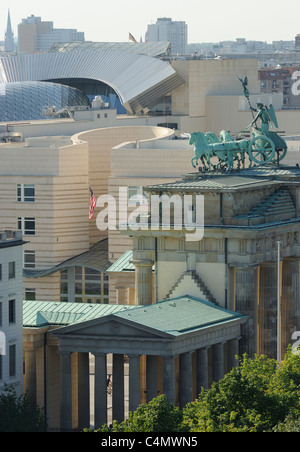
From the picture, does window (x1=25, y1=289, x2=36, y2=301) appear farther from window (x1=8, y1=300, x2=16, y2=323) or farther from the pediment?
window (x1=8, y1=300, x2=16, y2=323)

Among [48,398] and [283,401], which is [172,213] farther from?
[283,401]

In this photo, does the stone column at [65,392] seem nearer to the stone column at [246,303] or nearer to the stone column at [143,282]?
the stone column at [143,282]

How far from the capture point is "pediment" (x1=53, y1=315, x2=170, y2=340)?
12144 cm

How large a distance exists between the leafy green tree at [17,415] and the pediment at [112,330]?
510cm

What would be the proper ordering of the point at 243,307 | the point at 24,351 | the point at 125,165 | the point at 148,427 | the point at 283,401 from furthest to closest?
the point at 125,165
the point at 243,307
the point at 24,351
the point at 283,401
the point at 148,427

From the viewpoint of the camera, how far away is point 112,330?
122125 millimetres

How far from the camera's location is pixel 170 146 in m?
179

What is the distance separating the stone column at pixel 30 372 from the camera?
12500cm

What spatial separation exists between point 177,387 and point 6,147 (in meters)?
52.0

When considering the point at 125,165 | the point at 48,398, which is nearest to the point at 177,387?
the point at 48,398

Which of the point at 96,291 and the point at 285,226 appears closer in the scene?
the point at 285,226

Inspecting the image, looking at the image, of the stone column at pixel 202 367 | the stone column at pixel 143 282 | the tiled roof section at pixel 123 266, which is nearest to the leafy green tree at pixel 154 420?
the stone column at pixel 202 367

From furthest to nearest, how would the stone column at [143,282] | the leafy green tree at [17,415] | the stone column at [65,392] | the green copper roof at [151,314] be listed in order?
the stone column at [143,282], the green copper roof at [151,314], the stone column at [65,392], the leafy green tree at [17,415]

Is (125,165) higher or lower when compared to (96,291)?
higher
